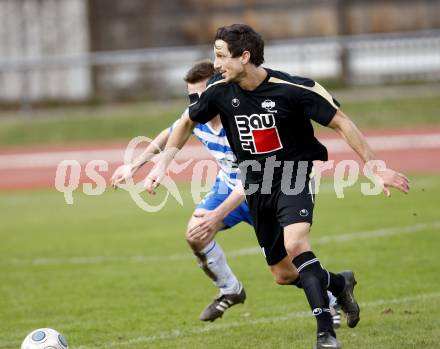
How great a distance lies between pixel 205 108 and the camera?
6.69 meters

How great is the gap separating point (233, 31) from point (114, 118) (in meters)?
19.7

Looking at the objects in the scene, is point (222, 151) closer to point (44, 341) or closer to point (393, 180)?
point (393, 180)

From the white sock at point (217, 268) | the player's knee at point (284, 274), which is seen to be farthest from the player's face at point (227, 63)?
the white sock at point (217, 268)

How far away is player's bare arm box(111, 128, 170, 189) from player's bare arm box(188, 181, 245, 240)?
62cm

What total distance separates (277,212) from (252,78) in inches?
35.2

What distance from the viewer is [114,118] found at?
2589cm

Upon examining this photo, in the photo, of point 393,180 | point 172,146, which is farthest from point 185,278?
point 393,180

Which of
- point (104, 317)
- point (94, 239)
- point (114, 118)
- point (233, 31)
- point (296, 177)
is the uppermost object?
point (233, 31)

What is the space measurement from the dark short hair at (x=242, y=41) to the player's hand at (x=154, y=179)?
101cm

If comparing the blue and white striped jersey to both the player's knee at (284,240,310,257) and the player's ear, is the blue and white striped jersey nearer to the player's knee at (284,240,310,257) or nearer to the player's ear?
the player's ear

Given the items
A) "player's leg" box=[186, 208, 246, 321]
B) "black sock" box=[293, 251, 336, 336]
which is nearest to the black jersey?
"black sock" box=[293, 251, 336, 336]

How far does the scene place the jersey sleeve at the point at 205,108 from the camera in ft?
21.8

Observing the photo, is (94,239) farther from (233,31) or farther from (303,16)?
(303,16)

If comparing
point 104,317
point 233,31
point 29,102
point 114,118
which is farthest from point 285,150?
point 29,102
